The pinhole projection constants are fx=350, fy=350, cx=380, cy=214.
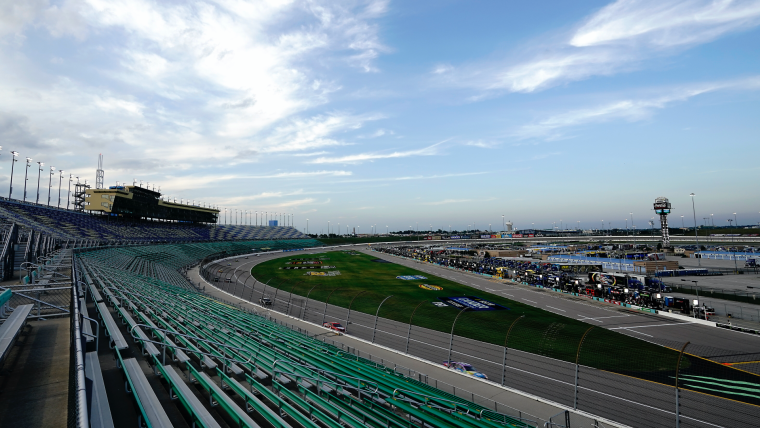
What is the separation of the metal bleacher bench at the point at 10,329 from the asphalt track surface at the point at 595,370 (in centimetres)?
1206

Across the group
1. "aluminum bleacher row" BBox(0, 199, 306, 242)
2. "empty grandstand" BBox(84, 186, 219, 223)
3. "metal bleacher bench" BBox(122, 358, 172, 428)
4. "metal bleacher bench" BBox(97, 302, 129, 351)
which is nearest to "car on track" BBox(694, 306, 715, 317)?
"metal bleacher bench" BBox(122, 358, 172, 428)

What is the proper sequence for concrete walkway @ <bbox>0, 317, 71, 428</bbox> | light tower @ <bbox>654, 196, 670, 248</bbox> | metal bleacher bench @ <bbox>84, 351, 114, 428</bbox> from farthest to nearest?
light tower @ <bbox>654, 196, 670, 248</bbox> → concrete walkway @ <bbox>0, 317, 71, 428</bbox> → metal bleacher bench @ <bbox>84, 351, 114, 428</bbox>

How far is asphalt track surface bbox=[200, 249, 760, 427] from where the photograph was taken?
14.2 metres

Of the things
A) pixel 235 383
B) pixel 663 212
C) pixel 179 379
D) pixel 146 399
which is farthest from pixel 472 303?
pixel 663 212

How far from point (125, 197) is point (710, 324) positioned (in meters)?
99.0

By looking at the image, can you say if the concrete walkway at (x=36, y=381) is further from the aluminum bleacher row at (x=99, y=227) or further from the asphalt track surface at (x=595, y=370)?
the aluminum bleacher row at (x=99, y=227)

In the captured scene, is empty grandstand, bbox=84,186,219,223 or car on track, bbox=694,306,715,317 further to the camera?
empty grandstand, bbox=84,186,219,223

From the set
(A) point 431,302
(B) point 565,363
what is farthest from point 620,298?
(B) point 565,363

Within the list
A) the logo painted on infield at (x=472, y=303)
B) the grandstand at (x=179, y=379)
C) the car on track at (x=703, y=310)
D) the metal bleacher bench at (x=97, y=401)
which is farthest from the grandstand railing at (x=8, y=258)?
the car on track at (x=703, y=310)

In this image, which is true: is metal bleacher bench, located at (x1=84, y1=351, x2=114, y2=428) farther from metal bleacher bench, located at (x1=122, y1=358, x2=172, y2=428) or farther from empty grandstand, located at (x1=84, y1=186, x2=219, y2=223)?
empty grandstand, located at (x1=84, y1=186, x2=219, y2=223)

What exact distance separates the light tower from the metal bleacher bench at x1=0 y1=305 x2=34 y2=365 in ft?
408

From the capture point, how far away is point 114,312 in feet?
36.5

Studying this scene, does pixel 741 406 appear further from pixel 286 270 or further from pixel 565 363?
pixel 286 270

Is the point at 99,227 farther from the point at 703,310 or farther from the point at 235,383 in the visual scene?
the point at 703,310
